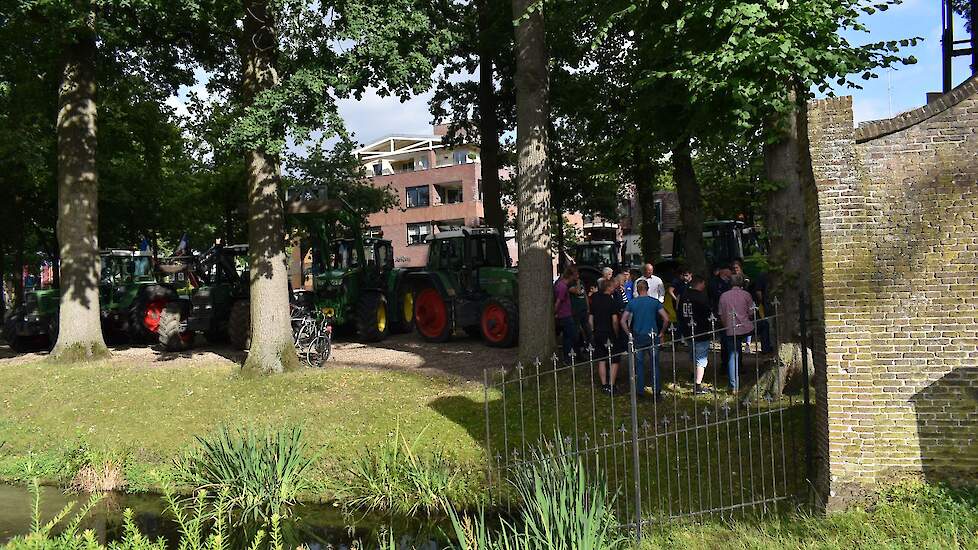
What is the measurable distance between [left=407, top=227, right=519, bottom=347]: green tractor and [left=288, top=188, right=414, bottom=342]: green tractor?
860mm

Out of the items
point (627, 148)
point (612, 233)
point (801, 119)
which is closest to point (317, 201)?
point (627, 148)

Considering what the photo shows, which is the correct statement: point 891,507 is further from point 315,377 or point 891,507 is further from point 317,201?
point 317,201

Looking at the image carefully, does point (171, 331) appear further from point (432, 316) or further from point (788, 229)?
point (788, 229)

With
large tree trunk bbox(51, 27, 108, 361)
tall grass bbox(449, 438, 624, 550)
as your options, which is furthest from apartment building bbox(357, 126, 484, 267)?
tall grass bbox(449, 438, 624, 550)

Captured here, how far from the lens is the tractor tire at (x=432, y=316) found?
661 inches

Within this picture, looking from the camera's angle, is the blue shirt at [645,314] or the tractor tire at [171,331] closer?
the blue shirt at [645,314]

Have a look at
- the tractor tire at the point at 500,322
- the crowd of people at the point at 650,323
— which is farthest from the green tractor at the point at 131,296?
the crowd of people at the point at 650,323

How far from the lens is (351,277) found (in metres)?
18.0

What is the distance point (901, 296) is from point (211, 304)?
15126 mm

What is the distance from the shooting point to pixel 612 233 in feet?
152

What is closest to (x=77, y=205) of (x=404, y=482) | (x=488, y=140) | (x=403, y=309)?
(x=403, y=309)

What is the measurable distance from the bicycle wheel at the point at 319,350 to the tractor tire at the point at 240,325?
11.5 feet

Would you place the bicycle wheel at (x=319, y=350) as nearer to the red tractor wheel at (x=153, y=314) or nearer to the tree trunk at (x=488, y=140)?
the tree trunk at (x=488, y=140)

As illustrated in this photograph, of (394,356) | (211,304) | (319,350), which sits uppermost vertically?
(211,304)
